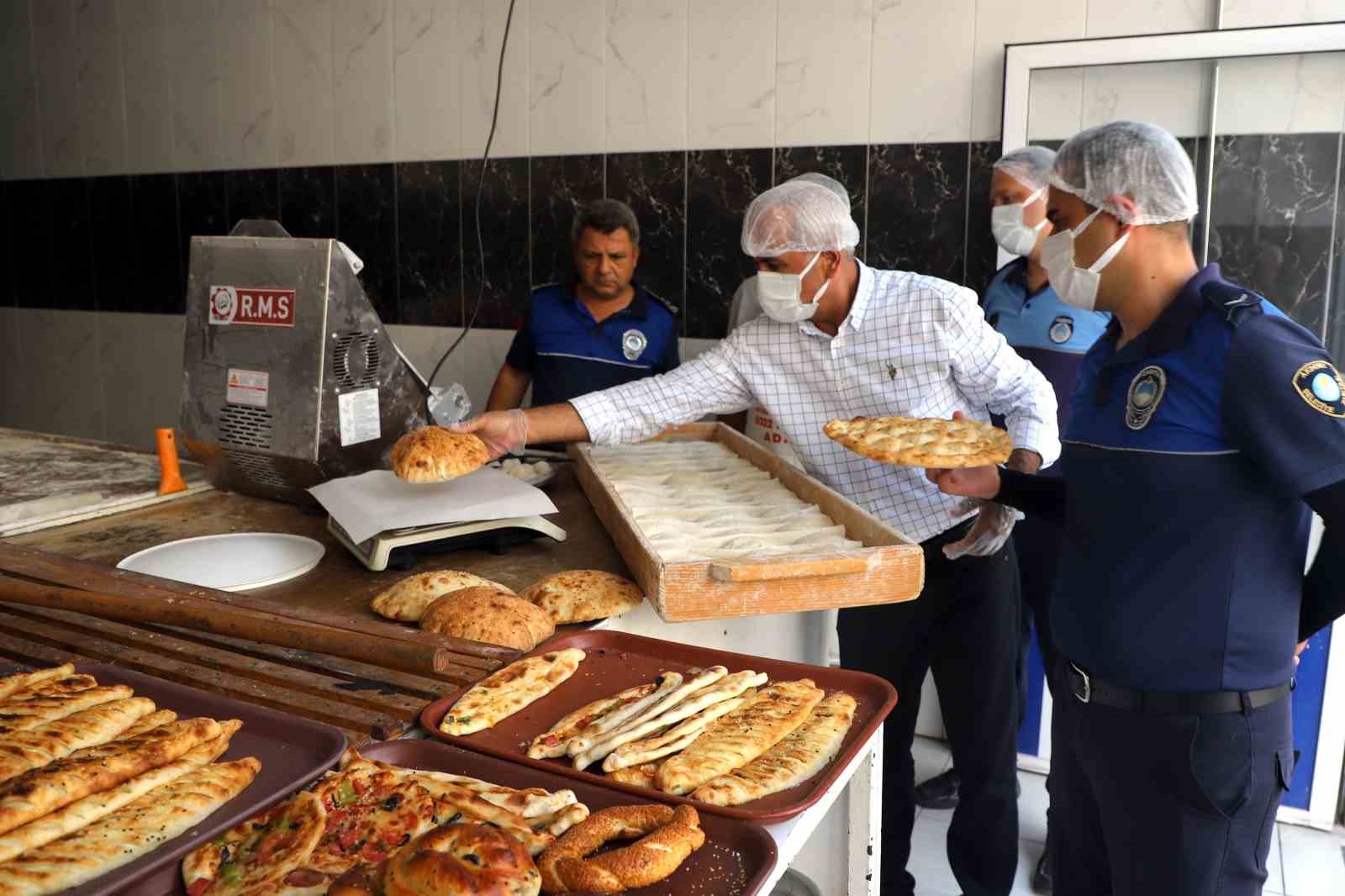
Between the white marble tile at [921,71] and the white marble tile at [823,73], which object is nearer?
the white marble tile at [921,71]

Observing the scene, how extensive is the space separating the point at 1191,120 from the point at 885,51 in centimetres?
117

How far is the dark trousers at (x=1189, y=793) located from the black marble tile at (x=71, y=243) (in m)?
6.67

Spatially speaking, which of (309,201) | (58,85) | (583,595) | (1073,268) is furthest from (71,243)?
(1073,268)

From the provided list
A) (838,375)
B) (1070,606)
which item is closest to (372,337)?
(838,375)

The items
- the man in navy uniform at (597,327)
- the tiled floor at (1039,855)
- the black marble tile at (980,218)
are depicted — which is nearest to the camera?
the tiled floor at (1039,855)

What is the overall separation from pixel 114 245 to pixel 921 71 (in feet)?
16.7

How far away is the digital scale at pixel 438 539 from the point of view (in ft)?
7.68

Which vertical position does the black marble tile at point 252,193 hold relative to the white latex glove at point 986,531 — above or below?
above

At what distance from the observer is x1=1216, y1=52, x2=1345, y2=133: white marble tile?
3391mm

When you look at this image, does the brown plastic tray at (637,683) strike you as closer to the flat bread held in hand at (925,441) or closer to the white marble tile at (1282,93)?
the flat bread held in hand at (925,441)

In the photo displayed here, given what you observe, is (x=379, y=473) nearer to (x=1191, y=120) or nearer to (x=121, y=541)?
(x=121, y=541)

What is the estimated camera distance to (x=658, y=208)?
4621 millimetres

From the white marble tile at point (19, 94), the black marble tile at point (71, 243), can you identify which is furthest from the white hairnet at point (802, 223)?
the white marble tile at point (19, 94)

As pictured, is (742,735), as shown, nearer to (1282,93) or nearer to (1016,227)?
(1016,227)
